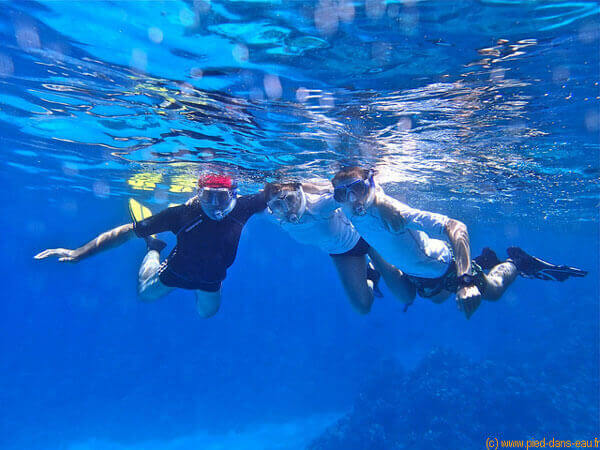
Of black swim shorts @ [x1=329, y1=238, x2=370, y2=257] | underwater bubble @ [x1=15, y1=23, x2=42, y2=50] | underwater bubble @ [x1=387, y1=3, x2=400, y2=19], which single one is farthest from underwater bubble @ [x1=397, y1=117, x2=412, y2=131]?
underwater bubble @ [x1=15, y1=23, x2=42, y2=50]

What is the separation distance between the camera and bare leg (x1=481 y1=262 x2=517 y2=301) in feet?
20.1

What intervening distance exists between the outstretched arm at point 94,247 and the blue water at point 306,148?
10.7 feet

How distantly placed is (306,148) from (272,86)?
4.25m

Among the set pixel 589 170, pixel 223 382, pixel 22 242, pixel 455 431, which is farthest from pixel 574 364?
pixel 22 242

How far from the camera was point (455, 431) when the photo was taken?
18625 mm

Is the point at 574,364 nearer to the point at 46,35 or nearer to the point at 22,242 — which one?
the point at 46,35

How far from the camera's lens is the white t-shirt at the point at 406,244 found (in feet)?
20.0

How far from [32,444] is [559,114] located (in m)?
41.3

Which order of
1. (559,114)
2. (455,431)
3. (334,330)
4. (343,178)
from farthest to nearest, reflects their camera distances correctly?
(334,330)
(455,431)
(559,114)
(343,178)

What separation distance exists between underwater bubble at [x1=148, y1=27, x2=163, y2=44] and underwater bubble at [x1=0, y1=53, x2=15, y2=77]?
354cm

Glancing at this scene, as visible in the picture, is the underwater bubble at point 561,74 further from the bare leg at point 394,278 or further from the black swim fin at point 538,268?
the bare leg at point 394,278

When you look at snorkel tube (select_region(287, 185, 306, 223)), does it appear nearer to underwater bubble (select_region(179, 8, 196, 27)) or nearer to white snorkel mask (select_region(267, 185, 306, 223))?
white snorkel mask (select_region(267, 185, 306, 223))

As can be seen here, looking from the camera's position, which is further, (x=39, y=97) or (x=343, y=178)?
(x=39, y=97)

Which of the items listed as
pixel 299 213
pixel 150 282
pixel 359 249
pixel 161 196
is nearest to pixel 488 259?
pixel 359 249
